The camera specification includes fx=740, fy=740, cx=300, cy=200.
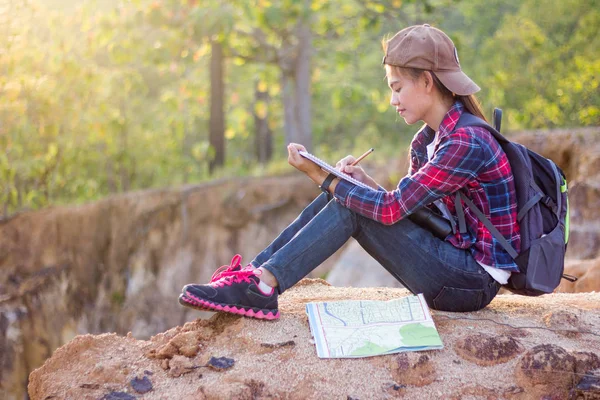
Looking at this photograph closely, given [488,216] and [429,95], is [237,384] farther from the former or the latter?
[429,95]

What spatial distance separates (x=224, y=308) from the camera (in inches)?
127

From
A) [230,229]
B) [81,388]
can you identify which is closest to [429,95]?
[81,388]

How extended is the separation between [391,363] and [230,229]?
7543 millimetres

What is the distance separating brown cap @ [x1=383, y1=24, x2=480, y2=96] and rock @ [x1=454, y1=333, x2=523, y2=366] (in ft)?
3.43

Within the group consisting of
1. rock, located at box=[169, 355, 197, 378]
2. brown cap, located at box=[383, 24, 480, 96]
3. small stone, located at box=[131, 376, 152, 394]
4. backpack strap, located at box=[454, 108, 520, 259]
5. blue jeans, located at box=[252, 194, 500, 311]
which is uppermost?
brown cap, located at box=[383, 24, 480, 96]

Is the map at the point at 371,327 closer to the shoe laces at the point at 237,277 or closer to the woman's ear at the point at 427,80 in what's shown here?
the shoe laces at the point at 237,277

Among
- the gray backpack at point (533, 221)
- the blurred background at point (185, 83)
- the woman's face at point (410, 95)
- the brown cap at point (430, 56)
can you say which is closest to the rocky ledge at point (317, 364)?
the gray backpack at point (533, 221)

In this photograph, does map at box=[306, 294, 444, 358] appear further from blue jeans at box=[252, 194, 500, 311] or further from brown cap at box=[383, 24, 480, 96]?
brown cap at box=[383, 24, 480, 96]

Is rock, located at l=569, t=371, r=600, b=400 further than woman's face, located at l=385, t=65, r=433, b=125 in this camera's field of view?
No

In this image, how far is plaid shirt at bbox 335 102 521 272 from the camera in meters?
3.05

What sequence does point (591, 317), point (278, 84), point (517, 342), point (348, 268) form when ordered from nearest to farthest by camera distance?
point (517, 342)
point (591, 317)
point (348, 268)
point (278, 84)

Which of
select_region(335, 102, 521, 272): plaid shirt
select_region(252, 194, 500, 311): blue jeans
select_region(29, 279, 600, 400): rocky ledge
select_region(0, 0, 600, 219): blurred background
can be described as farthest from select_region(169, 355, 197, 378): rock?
select_region(0, 0, 600, 219): blurred background

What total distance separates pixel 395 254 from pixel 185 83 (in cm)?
1045

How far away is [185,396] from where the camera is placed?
2957 mm
